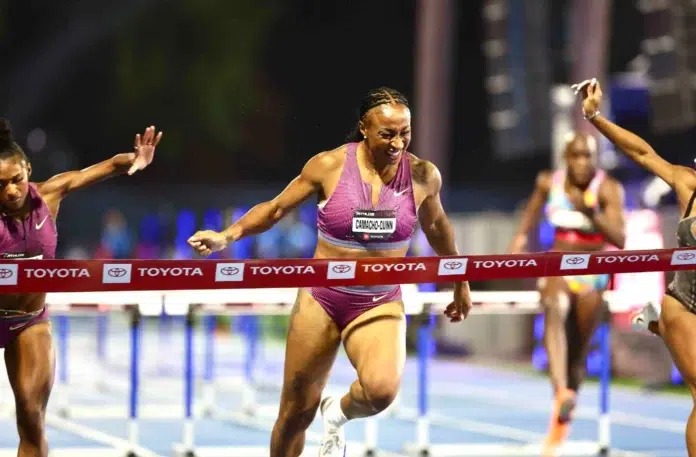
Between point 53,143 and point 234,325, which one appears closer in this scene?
point 234,325

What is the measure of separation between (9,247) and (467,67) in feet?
84.7

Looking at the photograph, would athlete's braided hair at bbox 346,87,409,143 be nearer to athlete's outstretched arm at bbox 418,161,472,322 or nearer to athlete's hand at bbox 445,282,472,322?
athlete's outstretched arm at bbox 418,161,472,322

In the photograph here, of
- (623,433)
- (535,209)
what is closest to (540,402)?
(623,433)

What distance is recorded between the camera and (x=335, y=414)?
285 inches

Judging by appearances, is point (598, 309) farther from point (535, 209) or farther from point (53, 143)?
point (53, 143)

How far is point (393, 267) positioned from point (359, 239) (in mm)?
227

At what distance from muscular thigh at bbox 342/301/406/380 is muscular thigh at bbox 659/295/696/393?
1.36m

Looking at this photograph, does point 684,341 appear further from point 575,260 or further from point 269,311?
point 269,311

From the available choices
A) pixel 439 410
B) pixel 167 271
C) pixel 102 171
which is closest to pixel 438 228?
pixel 167 271

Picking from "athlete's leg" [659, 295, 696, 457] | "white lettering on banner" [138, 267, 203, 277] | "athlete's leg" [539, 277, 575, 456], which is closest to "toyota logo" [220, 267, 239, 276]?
"white lettering on banner" [138, 267, 203, 277]

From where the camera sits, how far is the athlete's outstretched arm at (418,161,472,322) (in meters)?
6.95

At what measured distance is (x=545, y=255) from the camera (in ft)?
23.4

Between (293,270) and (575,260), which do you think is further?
(575,260)

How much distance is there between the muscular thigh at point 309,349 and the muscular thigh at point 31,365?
1.20m
